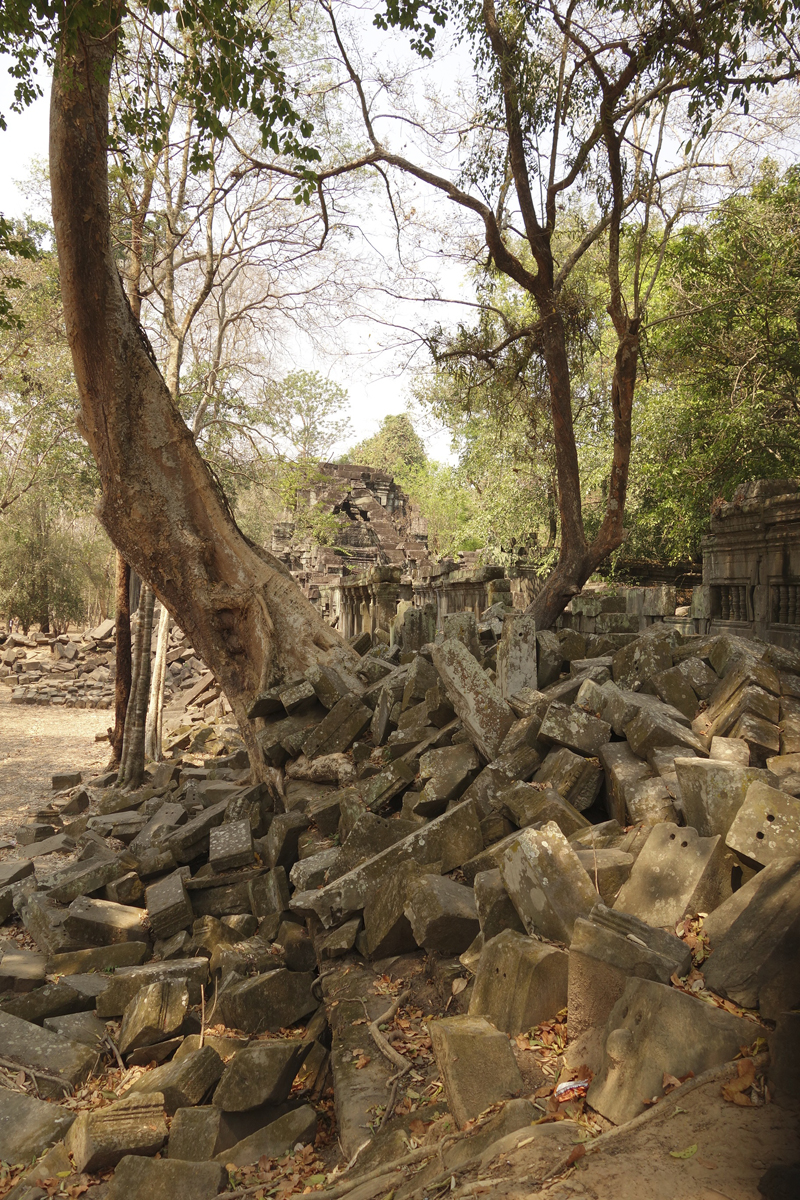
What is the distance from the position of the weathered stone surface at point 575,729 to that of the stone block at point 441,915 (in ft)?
3.22

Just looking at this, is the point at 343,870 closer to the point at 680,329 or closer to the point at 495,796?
the point at 495,796

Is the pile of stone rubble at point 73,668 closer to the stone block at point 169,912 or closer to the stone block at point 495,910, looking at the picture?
the stone block at point 169,912

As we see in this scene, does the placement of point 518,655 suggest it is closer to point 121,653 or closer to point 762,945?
point 762,945

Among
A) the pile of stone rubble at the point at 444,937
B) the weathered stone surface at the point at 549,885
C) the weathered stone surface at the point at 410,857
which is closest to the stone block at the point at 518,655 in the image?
the pile of stone rubble at the point at 444,937

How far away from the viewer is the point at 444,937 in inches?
126

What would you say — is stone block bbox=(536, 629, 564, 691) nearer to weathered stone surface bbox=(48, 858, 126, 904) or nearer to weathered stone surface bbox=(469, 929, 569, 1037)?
weathered stone surface bbox=(469, 929, 569, 1037)

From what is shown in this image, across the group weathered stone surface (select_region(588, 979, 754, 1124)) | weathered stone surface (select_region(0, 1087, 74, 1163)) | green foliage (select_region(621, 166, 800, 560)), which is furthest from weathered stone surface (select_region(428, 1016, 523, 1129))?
green foliage (select_region(621, 166, 800, 560))

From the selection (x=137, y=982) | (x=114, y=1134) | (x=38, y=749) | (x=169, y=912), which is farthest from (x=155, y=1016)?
(x=38, y=749)

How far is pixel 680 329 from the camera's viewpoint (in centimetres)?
1080

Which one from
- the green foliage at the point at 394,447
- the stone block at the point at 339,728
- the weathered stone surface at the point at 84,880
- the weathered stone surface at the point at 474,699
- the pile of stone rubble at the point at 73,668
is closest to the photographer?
the weathered stone surface at the point at 474,699

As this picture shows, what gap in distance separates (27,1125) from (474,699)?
3002 millimetres

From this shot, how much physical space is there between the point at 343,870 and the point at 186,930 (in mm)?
1528

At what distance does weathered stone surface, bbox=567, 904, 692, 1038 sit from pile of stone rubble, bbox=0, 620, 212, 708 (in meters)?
16.1

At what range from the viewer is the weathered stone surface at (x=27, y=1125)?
305 centimetres
